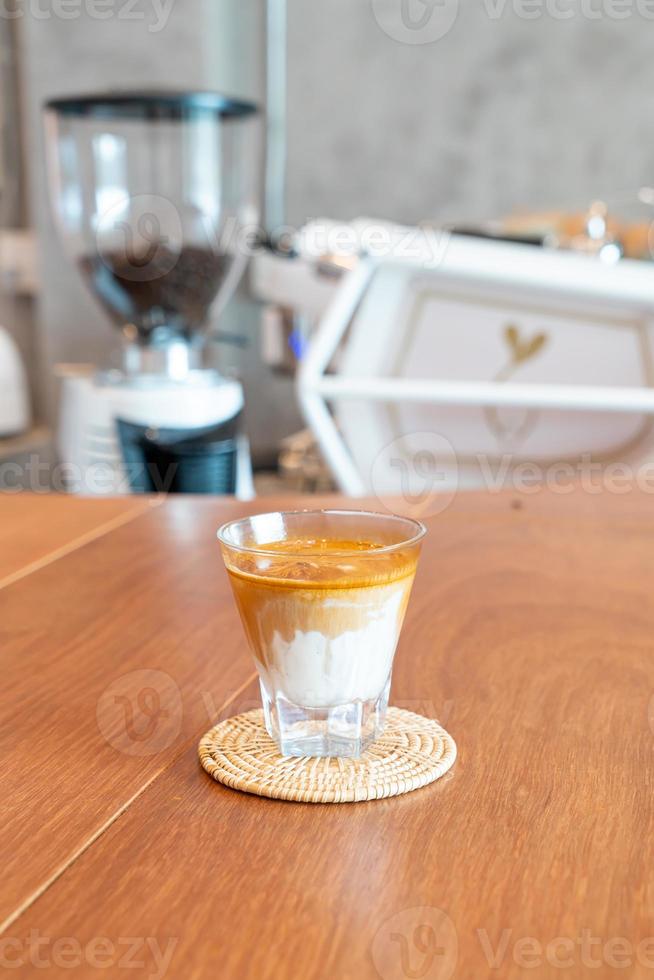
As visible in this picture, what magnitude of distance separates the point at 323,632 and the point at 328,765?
0.16ft

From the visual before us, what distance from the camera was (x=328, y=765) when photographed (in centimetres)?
41

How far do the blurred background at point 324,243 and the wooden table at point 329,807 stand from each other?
1.02 m

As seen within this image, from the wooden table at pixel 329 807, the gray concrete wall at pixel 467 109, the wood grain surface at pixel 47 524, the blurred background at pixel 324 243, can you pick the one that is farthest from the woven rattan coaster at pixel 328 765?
the gray concrete wall at pixel 467 109

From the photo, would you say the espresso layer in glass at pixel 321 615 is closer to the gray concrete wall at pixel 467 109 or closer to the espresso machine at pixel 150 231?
the espresso machine at pixel 150 231

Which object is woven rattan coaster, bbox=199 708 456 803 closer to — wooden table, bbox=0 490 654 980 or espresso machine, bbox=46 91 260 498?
wooden table, bbox=0 490 654 980

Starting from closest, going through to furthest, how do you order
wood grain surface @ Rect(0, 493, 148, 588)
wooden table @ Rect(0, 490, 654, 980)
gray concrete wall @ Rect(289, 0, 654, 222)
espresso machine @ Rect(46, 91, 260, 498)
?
wooden table @ Rect(0, 490, 654, 980), wood grain surface @ Rect(0, 493, 148, 588), espresso machine @ Rect(46, 91, 260, 498), gray concrete wall @ Rect(289, 0, 654, 222)

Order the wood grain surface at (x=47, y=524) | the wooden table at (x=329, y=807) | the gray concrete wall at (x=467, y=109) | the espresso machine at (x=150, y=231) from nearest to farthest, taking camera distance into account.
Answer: the wooden table at (x=329, y=807) < the wood grain surface at (x=47, y=524) < the espresso machine at (x=150, y=231) < the gray concrete wall at (x=467, y=109)

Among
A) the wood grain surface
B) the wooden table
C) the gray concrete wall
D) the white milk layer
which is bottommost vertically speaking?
the wood grain surface

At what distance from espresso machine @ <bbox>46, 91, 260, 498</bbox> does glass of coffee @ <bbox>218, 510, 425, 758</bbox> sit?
4.07ft

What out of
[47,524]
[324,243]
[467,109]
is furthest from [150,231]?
[467,109]

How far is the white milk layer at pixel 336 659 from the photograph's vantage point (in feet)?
1.30

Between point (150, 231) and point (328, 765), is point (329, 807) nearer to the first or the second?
point (328, 765)

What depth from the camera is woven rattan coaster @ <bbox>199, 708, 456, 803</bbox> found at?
387 mm

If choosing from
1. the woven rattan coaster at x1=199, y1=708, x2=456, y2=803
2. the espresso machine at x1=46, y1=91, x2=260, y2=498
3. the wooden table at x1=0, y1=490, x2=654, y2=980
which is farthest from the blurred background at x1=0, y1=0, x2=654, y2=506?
the woven rattan coaster at x1=199, y1=708, x2=456, y2=803
